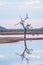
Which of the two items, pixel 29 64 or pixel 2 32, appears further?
pixel 2 32

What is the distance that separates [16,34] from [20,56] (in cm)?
27

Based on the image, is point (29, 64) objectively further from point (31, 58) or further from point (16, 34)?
point (16, 34)

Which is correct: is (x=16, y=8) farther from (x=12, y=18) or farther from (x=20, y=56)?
(x=20, y=56)

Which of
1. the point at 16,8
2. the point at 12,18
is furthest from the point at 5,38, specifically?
the point at 16,8

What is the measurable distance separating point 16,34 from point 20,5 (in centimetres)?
36

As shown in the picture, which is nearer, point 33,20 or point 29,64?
point 29,64

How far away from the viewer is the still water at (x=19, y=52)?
2031mm

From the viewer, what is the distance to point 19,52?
2.11m

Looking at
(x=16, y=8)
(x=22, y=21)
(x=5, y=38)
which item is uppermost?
(x=16, y=8)

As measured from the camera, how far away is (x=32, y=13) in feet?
7.06

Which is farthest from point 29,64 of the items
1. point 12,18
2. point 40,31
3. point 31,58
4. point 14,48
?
point 12,18

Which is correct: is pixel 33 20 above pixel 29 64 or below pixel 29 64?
above

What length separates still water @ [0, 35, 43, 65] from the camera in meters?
2.03

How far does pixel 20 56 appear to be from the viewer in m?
2.08
